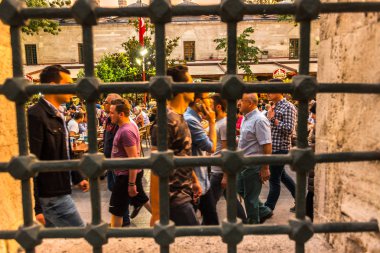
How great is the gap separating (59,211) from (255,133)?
242cm

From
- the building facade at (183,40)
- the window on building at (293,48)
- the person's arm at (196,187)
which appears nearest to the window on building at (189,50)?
the building facade at (183,40)

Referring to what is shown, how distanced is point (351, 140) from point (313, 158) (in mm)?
424

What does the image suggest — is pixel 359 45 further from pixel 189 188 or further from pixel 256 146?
pixel 256 146

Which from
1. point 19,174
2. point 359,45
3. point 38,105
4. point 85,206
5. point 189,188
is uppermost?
point 359,45

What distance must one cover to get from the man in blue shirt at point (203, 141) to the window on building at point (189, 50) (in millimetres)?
29787

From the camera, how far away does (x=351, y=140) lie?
168 cm

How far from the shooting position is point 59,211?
297cm

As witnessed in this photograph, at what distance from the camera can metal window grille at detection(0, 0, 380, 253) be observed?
133cm

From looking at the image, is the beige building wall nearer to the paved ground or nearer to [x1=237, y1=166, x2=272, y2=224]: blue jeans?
[x1=237, y1=166, x2=272, y2=224]: blue jeans

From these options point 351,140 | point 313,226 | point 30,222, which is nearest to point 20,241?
point 30,222

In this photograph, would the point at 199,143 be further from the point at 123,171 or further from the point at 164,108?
the point at 164,108

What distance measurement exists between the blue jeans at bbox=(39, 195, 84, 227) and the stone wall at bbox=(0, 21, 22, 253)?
103cm

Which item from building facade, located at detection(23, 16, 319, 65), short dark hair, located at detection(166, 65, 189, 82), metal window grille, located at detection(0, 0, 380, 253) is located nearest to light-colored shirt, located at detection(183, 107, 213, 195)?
short dark hair, located at detection(166, 65, 189, 82)

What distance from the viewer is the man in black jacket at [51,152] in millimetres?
2875
